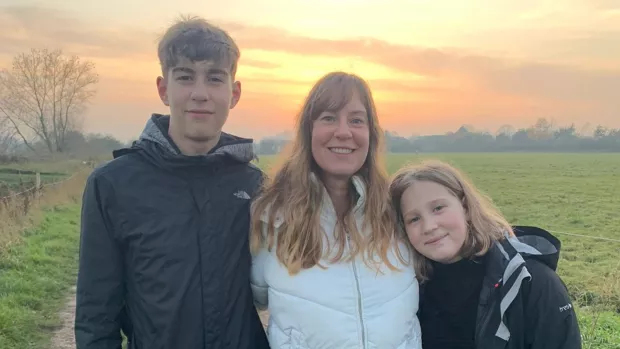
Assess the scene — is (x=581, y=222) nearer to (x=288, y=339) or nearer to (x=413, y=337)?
(x=413, y=337)

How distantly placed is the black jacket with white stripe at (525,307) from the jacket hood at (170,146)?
130 centimetres

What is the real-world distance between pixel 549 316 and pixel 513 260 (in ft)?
0.89

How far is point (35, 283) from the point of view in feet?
26.7

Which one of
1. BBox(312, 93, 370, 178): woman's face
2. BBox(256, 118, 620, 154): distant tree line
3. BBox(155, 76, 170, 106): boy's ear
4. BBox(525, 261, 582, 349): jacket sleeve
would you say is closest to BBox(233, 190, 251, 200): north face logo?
BBox(312, 93, 370, 178): woman's face

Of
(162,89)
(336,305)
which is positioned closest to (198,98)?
(162,89)

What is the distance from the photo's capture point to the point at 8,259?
9.02m

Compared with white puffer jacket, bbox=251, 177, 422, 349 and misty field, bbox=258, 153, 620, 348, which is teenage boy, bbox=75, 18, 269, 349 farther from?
misty field, bbox=258, 153, 620, 348

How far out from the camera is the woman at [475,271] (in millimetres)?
2355

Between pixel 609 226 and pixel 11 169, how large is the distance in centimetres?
2274

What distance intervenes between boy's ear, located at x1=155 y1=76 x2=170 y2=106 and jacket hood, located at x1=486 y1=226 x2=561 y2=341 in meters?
1.72

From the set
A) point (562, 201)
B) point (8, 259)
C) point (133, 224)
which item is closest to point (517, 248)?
point (133, 224)

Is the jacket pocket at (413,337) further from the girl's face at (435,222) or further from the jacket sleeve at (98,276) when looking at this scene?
the jacket sleeve at (98,276)

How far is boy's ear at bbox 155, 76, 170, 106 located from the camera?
2627mm

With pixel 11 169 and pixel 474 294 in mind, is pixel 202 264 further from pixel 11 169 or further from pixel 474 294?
pixel 11 169
